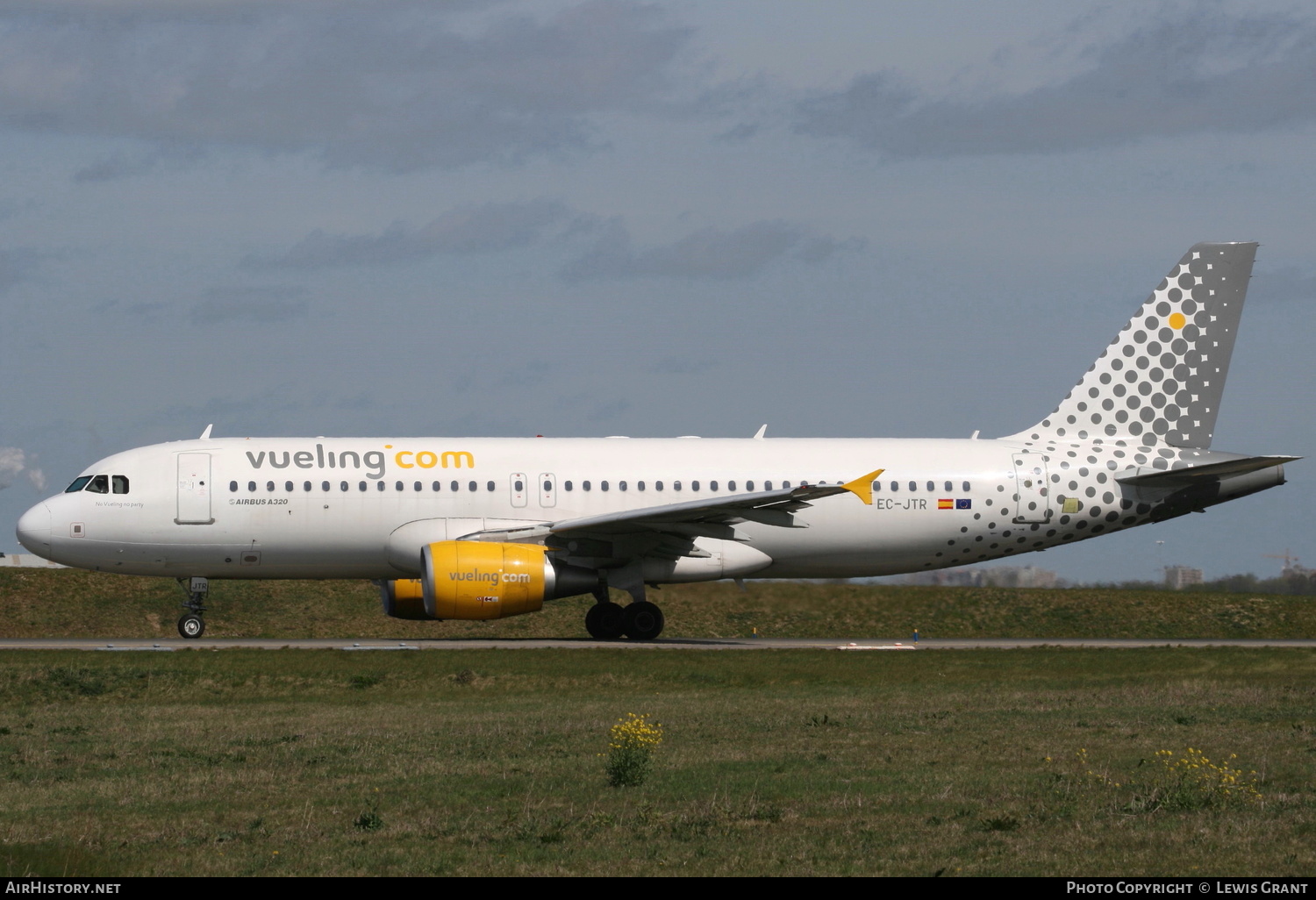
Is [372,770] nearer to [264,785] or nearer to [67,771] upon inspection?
[264,785]

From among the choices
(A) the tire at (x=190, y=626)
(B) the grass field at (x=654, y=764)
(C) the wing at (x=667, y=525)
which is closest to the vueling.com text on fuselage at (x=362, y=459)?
(C) the wing at (x=667, y=525)

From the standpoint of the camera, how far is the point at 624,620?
29.6 m

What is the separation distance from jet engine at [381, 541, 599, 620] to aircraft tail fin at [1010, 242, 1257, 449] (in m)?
11.3

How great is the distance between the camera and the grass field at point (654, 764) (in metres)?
10.7

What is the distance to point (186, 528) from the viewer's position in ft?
94.5

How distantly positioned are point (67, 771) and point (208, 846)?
15.3 ft

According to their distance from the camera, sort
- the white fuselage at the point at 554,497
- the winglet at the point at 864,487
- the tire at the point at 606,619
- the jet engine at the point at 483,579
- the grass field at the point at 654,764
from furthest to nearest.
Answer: the tire at the point at 606,619 → the white fuselage at the point at 554,497 → the winglet at the point at 864,487 → the jet engine at the point at 483,579 → the grass field at the point at 654,764

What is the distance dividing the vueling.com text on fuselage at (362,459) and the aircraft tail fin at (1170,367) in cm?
1194

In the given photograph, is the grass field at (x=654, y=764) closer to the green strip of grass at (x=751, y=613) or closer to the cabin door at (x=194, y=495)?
the cabin door at (x=194, y=495)

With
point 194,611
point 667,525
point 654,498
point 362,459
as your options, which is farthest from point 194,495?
point 667,525

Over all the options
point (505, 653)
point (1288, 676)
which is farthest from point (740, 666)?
point (1288, 676)

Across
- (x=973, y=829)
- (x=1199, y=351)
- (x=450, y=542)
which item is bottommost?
(x=973, y=829)

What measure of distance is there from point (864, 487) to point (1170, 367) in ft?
27.0

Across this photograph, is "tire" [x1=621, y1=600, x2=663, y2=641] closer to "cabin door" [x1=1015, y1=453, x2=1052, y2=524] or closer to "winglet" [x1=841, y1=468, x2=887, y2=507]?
"winglet" [x1=841, y1=468, x2=887, y2=507]
